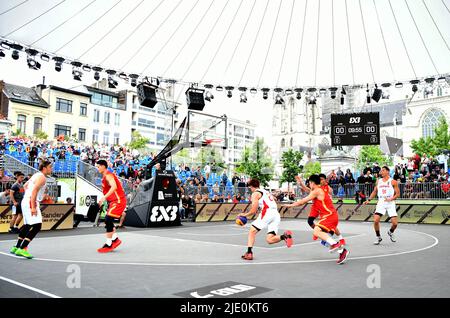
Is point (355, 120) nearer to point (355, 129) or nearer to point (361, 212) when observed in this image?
point (355, 129)

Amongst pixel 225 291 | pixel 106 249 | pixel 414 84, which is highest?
pixel 414 84

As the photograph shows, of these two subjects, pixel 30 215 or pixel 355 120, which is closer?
pixel 30 215

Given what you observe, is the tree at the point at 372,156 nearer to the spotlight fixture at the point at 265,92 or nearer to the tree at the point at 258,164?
the tree at the point at 258,164

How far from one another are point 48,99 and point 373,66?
47.8 m

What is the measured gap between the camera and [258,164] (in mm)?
70375

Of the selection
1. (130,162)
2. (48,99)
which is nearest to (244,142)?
(48,99)

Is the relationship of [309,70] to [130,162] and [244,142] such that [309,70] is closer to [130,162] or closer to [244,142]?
[130,162]

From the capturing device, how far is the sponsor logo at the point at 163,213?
57.3ft

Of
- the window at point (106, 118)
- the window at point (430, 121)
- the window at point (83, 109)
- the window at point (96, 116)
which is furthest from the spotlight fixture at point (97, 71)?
the window at point (430, 121)

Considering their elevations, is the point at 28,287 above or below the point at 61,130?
below

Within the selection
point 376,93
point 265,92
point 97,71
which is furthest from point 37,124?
point 376,93

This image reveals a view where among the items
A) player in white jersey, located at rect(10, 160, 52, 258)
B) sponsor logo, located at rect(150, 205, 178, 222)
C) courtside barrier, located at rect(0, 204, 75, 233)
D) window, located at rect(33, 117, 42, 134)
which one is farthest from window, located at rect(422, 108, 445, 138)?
player in white jersey, located at rect(10, 160, 52, 258)

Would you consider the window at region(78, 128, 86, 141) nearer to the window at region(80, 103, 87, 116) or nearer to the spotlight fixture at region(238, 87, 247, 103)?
the window at region(80, 103, 87, 116)

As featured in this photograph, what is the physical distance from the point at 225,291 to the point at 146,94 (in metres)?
17.9
